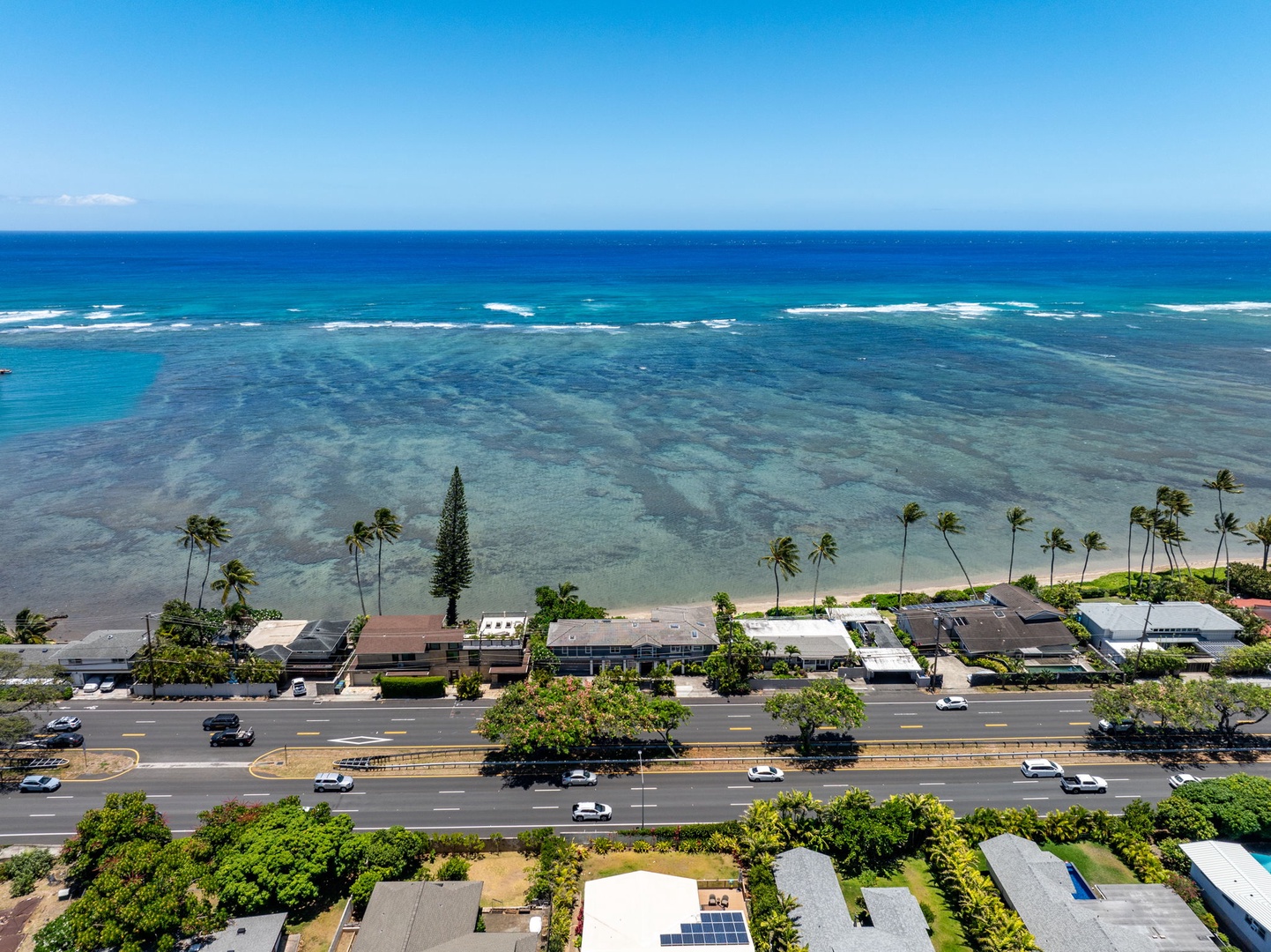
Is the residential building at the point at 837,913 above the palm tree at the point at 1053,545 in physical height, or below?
below

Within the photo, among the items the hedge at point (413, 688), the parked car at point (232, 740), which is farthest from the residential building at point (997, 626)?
the parked car at point (232, 740)

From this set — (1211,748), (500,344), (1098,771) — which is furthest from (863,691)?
(500,344)

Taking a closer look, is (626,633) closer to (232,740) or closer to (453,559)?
(453,559)

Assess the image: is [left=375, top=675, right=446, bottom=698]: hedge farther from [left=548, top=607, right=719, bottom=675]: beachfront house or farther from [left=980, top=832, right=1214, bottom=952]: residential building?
[left=980, top=832, right=1214, bottom=952]: residential building

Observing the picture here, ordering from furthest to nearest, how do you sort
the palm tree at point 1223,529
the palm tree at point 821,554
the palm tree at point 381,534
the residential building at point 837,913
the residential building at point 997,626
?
the palm tree at point 1223,529, the palm tree at point 821,554, the palm tree at point 381,534, the residential building at point 997,626, the residential building at point 837,913

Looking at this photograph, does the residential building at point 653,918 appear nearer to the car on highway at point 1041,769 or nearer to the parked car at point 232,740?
the car on highway at point 1041,769

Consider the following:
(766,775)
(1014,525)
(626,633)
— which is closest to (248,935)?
(766,775)

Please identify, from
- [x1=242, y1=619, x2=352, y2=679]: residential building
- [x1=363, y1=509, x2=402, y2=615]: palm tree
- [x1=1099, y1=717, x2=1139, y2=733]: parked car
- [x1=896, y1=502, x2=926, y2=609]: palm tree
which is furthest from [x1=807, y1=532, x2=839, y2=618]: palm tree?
[x1=242, y1=619, x2=352, y2=679]: residential building

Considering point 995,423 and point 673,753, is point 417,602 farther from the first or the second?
point 995,423
